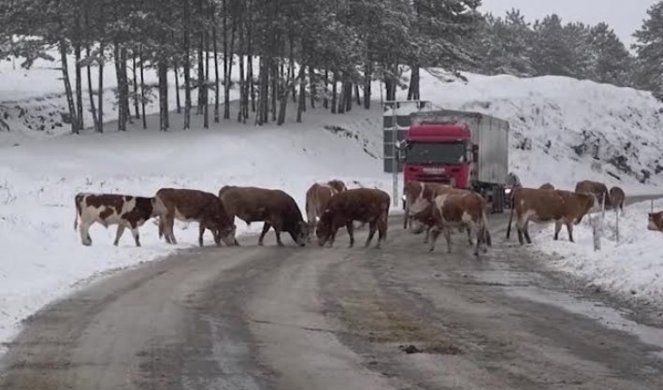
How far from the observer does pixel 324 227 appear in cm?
2269

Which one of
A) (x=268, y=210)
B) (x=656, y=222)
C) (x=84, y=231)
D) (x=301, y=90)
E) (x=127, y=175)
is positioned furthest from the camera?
(x=301, y=90)

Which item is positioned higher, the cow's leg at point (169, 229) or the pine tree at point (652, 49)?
the pine tree at point (652, 49)

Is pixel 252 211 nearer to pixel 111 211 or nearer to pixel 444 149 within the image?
pixel 111 211

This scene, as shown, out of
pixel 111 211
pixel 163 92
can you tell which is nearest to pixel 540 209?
pixel 111 211

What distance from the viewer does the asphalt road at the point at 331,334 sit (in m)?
8.10

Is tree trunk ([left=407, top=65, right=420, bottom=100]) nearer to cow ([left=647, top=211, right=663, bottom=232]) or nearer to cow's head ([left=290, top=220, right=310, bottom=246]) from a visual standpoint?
cow ([left=647, top=211, right=663, bottom=232])

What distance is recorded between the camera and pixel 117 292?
13.7 metres

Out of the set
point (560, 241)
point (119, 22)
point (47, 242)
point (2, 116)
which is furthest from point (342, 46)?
point (47, 242)

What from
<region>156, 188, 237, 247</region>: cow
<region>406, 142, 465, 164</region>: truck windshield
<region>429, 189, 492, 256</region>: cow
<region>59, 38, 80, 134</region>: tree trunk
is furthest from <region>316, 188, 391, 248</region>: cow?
<region>59, 38, 80, 134</region>: tree trunk

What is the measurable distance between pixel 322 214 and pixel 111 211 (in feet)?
17.4

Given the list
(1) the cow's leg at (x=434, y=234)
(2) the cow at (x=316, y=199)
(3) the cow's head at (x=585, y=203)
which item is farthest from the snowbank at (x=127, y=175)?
(3) the cow's head at (x=585, y=203)

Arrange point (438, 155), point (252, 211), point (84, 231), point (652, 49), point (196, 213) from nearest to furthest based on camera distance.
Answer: point (84, 231) → point (196, 213) → point (252, 211) → point (438, 155) → point (652, 49)

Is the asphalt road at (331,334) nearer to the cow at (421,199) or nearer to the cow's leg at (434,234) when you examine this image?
the cow's leg at (434,234)

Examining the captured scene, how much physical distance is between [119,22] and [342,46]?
467 inches
